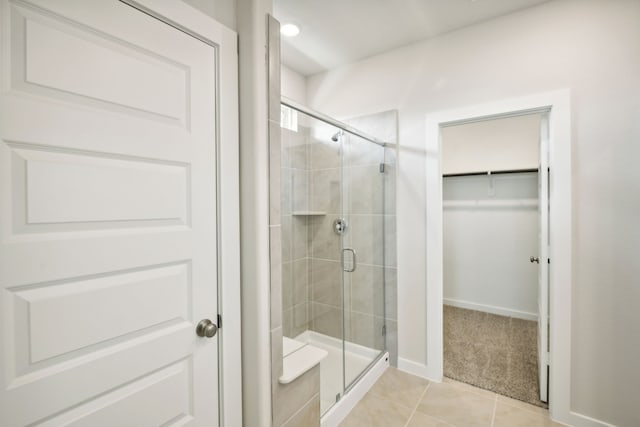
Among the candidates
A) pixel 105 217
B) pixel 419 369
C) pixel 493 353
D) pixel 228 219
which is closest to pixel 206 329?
pixel 228 219

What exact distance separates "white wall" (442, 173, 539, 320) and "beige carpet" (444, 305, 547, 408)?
22 centimetres

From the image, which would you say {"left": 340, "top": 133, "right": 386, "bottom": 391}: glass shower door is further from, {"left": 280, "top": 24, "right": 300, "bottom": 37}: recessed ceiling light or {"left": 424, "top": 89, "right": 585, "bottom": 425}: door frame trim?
{"left": 424, "top": 89, "right": 585, "bottom": 425}: door frame trim

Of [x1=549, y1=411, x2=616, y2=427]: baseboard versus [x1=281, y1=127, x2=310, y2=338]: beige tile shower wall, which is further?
[x1=281, y1=127, x2=310, y2=338]: beige tile shower wall

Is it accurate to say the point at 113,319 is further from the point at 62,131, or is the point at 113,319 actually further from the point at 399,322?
the point at 399,322

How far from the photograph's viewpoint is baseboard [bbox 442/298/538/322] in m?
3.34

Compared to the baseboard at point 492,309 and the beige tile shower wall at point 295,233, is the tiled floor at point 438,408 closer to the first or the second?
the beige tile shower wall at point 295,233

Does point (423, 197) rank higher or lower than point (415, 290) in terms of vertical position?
higher

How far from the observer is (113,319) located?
0.87m

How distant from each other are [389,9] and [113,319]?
7.45ft

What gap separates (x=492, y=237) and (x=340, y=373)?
2.59 metres

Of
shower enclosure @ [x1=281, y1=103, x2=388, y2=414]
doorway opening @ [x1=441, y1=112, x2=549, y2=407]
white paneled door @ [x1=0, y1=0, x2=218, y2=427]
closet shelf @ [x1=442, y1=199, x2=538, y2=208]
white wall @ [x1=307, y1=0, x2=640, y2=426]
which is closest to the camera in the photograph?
white paneled door @ [x1=0, y1=0, x2=218, y2=427]

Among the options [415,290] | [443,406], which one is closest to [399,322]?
[415,290]

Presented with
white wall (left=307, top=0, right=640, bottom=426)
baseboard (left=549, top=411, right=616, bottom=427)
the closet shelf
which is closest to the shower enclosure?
white wall (left=307, top=0, right=640, bottom=426)

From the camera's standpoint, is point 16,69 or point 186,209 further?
point 186,209
